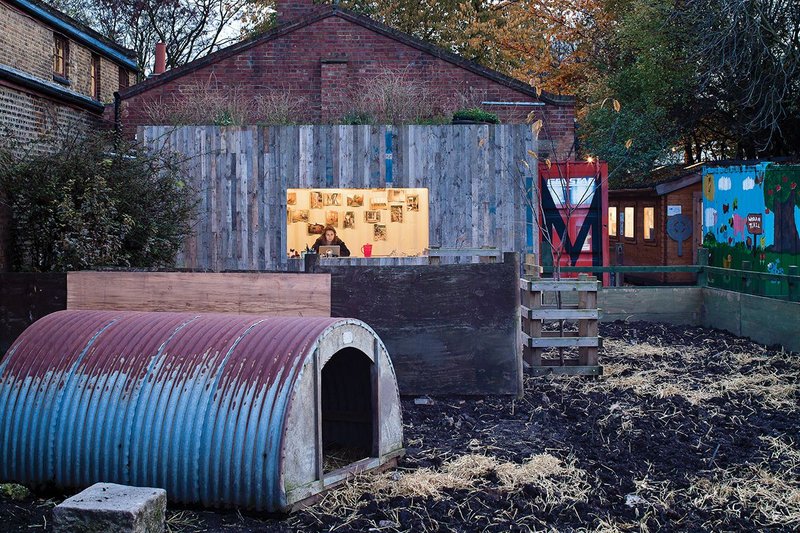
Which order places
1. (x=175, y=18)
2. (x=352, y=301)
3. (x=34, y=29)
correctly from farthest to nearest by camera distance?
(x=175, y=18) < (x=34, y=29) < (x=352, y=301)

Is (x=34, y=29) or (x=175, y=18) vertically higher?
(x=175, y=18)

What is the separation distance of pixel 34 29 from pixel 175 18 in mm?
23309

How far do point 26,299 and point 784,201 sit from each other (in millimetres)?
13893

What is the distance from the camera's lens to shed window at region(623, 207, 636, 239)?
2999 centimetres

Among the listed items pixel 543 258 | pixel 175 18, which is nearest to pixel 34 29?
pixel 543 258

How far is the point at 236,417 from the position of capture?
5.88 meters

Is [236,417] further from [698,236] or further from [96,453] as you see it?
[698,236]

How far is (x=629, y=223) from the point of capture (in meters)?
30.5

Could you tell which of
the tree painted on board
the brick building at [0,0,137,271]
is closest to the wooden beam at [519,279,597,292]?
the tree painted on board

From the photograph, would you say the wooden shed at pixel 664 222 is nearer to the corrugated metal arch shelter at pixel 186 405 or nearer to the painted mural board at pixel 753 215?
the painted mural board at pixel 753 215

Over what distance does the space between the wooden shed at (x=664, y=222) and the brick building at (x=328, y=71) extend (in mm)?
4498

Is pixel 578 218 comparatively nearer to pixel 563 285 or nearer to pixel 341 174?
pixel 341 174

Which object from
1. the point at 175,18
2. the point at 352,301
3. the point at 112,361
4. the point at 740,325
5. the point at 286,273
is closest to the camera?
the point at 112,361

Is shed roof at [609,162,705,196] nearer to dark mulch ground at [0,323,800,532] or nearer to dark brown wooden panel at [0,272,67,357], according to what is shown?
dark mulch ground at [0,323,800,532]
